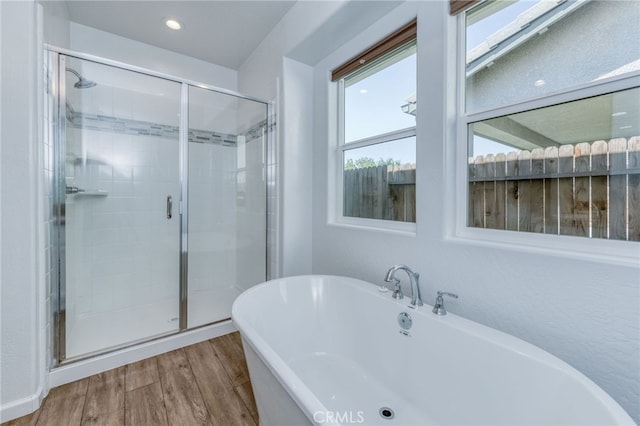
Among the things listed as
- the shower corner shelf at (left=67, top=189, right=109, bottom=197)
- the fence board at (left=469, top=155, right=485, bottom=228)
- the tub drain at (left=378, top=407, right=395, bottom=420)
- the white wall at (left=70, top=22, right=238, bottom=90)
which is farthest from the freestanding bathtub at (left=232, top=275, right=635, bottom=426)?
the white wall at (left=70, top=22, right=238, bottom=90)

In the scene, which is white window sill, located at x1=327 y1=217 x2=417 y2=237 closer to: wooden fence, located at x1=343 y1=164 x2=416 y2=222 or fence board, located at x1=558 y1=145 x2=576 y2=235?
wooden fence, located at x1=343 y1=164 x2=416 y2=222

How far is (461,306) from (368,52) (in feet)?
5.57

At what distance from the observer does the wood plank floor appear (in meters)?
1.38

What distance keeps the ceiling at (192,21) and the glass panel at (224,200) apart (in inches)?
21.7

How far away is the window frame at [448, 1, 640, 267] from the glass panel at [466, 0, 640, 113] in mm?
34

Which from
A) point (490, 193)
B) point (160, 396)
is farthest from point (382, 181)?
point (160, 396)

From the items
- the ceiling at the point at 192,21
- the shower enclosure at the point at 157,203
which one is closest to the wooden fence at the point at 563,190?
the shower enclosure at the point at 157,203

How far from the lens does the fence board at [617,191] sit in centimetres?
98

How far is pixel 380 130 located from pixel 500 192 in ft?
2.99

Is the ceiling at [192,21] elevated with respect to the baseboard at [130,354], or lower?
elevated

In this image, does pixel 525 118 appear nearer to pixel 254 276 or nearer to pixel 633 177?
pixel 633 177

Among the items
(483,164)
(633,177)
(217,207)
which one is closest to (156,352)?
(217,207)

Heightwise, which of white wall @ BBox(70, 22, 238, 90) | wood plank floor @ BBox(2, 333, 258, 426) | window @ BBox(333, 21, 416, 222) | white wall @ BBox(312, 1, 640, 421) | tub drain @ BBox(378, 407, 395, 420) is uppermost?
white wall @ BBox(70, 22, 238, 90)

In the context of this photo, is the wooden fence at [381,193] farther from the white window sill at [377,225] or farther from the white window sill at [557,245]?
the white window sill at [557,245]
